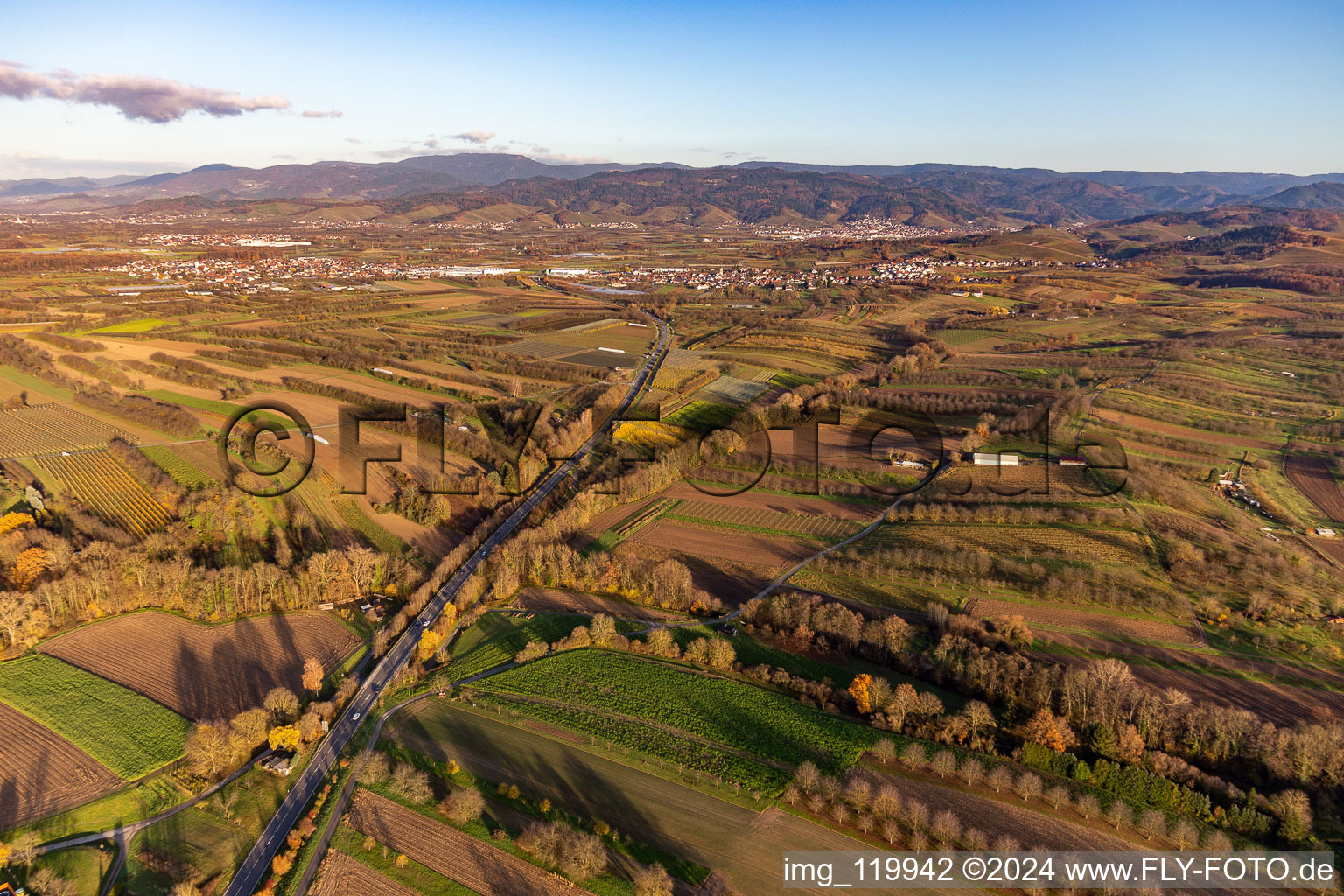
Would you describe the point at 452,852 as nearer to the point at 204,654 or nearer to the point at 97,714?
the point at 97,714

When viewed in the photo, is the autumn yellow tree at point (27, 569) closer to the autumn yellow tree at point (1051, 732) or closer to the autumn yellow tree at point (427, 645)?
the autumn yellow tree at point (427, 645)

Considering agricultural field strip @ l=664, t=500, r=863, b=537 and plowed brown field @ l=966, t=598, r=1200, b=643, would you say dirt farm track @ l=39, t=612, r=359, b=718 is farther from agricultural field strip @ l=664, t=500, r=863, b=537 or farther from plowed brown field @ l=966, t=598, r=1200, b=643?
plowed brown field @ l=966, t=598, r=1200, b=643

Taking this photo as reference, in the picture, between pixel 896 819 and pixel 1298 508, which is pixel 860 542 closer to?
pixel 896 819

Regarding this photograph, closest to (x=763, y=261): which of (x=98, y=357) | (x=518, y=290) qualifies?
(x=518, y=290)

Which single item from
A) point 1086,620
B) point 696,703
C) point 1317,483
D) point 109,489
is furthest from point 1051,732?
point 109,489

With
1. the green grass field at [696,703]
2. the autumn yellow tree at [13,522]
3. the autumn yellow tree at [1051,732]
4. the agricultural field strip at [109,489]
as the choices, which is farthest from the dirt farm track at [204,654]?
the autumn yellow tree at [1051,732]

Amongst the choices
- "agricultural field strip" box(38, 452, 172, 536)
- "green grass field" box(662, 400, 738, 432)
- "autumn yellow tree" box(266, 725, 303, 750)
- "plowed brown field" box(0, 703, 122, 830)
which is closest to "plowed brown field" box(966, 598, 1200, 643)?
"green grass field" box(662, 400, 738, 432)
